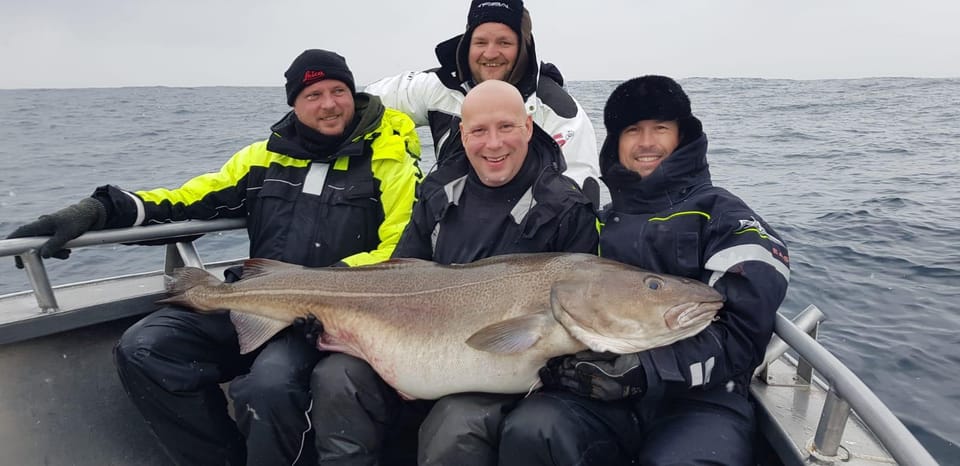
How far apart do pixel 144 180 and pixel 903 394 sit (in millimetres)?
15157

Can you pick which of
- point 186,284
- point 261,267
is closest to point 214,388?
point 186,284

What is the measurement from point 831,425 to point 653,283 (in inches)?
31.8

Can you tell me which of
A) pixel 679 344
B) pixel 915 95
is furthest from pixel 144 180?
pixel 915 95

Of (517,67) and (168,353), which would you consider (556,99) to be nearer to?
(517,67)

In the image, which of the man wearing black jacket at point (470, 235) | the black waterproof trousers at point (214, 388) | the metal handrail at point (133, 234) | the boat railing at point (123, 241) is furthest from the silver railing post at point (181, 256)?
the man wearing black jacket at point (470, 235)

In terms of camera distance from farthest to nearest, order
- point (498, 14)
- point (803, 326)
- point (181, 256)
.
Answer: point (498, 14) < point (181, 256) < point (803, 326)

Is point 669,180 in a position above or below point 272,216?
above

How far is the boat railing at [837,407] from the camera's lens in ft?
6.02

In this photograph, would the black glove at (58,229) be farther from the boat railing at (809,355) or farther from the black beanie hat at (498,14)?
the black beanie hat at (498,14)

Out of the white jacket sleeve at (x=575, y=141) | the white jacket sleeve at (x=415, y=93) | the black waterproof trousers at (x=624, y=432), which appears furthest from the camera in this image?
the white jacket sleeve at (x=415, y=93)

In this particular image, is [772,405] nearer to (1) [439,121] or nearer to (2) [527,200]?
(2) [527,200]

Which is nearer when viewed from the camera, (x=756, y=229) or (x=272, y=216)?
(x=756, y=229)

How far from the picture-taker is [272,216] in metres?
3.87

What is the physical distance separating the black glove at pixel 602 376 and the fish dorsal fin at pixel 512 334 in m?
0.17
